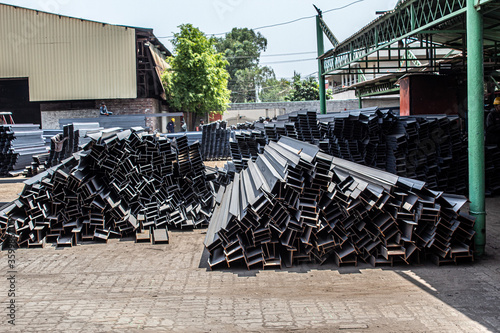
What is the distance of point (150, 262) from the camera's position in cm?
741

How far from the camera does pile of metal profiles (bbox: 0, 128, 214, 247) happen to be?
8.64 meters

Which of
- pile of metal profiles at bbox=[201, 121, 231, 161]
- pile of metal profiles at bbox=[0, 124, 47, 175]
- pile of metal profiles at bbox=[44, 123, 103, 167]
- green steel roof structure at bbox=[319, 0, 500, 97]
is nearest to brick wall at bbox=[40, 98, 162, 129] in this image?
pile of metal profiles at bbox=[201, 121, 231, 161]

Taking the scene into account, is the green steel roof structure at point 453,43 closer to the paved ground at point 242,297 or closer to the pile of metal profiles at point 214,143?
the paved ground at point 242,297

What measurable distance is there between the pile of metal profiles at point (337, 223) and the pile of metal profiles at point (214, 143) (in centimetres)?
1758

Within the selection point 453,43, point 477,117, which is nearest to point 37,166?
point 477,117

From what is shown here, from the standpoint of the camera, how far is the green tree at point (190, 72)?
119 ft

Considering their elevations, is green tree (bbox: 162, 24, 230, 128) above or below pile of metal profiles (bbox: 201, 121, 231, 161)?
above

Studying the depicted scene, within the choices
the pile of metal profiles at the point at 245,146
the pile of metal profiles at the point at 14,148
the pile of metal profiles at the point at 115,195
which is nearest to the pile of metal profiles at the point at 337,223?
the pile of metal profiles at the point at 115,195

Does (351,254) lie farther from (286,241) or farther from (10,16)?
(10,16)

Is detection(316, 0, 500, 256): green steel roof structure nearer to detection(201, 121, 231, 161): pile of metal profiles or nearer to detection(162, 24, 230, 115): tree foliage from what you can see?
detection(201, 121, 231, 161): pile of metal profiles

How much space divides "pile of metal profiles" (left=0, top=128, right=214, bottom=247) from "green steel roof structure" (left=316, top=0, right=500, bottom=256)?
18.9 ft

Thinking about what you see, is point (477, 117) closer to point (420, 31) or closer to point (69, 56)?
point (420, 31)

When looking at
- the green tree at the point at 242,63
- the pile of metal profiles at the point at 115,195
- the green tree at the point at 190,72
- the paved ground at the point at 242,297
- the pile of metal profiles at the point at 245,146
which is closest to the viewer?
the paved ground at the point at 242,297

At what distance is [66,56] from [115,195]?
85.3ft
